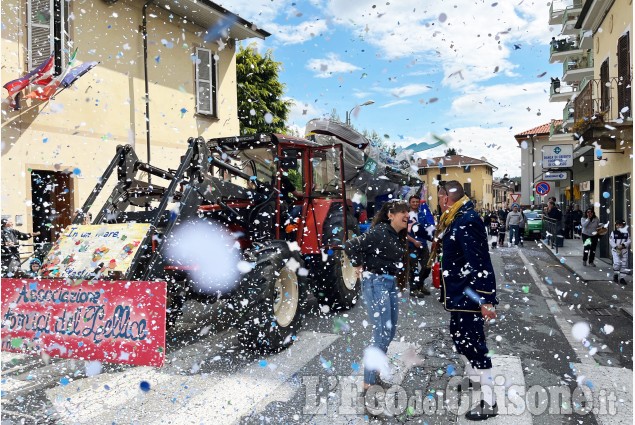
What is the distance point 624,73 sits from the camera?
13117 millimetres

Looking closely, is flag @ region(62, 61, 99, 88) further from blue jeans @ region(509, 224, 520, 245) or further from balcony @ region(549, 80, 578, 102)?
balcony @ region(549, 80, 578, 102)

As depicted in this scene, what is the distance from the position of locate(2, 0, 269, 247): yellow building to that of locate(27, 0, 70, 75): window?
0.02 m

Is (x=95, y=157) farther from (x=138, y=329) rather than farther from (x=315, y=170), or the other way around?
(x=138, y=329)

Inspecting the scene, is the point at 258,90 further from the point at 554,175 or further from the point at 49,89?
the point at 49,89

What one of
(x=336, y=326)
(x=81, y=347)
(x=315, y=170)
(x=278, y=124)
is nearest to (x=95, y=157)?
(x=315, y=170)

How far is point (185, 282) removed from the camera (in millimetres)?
5340

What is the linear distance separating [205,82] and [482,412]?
40.8 ft

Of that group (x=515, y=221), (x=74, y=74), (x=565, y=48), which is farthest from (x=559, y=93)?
(x=74, y=74)

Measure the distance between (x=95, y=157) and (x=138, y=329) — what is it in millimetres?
8632

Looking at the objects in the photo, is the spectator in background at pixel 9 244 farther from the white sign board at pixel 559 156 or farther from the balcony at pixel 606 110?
the white sign board at pixel 559 156

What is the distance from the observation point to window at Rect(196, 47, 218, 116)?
1409 centimetres

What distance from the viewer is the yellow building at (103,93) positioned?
9.85 meters

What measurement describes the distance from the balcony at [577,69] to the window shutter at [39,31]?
75.1 ft

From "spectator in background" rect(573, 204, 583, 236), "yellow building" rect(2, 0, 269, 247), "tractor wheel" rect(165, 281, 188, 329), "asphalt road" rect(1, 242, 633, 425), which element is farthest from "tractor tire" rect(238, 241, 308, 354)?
"spectator in background" rect(573, 204, 583, 236)
